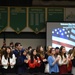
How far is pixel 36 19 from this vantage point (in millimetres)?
17672

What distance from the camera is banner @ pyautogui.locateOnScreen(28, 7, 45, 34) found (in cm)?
1758

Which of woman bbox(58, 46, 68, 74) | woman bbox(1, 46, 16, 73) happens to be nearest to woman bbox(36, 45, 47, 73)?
woman bbox(58, 46, 68, 74)

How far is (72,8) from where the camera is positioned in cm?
1773

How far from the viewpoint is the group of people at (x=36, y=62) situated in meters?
11.0

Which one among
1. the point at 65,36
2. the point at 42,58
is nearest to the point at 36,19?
the point at 65,36

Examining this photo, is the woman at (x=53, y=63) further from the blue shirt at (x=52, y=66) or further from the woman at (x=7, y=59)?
the woman at (x=7, y=59)

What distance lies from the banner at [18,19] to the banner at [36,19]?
280 millimetres

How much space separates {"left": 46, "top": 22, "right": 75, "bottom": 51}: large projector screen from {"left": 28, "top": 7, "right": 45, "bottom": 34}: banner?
2.17ft

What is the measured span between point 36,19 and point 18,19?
895 millimetres

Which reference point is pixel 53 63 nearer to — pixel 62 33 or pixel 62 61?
pixel 62 61

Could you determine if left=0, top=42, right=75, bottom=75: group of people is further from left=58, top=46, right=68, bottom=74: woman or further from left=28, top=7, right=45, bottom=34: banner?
left=28, top=7, right=45, bottom=34: banner

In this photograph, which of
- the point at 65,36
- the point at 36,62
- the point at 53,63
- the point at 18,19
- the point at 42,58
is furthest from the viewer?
the point at 18,19

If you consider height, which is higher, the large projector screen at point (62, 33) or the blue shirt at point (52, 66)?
the large projector screen at point (62, 33)

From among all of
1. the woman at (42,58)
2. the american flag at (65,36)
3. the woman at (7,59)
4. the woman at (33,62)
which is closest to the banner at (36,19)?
the american flag at (65,36)
